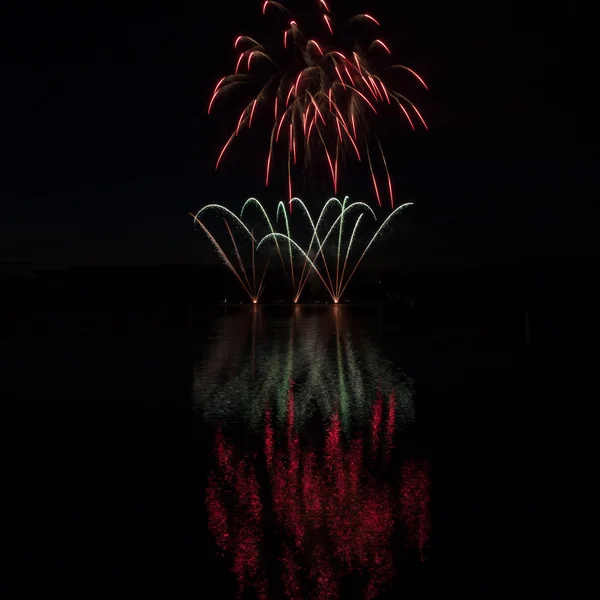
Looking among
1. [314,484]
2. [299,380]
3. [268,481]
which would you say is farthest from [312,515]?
[299,380]

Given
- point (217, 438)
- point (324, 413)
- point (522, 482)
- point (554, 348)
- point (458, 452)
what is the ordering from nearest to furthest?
point (522, 482), point (458, 452), point (217, 438), point (324, 413), point (554, 348)

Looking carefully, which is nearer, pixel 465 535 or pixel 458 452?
pixel 465 535

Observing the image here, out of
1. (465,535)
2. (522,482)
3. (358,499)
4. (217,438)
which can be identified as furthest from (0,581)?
(522,482)

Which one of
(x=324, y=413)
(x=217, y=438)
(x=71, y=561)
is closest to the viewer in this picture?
(x=71, y=561)

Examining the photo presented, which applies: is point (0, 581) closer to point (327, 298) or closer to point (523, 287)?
point (327, 298)

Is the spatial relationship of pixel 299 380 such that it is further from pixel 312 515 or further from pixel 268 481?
pixel 312 515

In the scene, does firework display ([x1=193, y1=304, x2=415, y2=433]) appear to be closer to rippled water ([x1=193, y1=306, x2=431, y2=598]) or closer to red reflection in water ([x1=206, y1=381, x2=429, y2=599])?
rippled water ([x1=193, y1=306, x2=431, y2=598])
